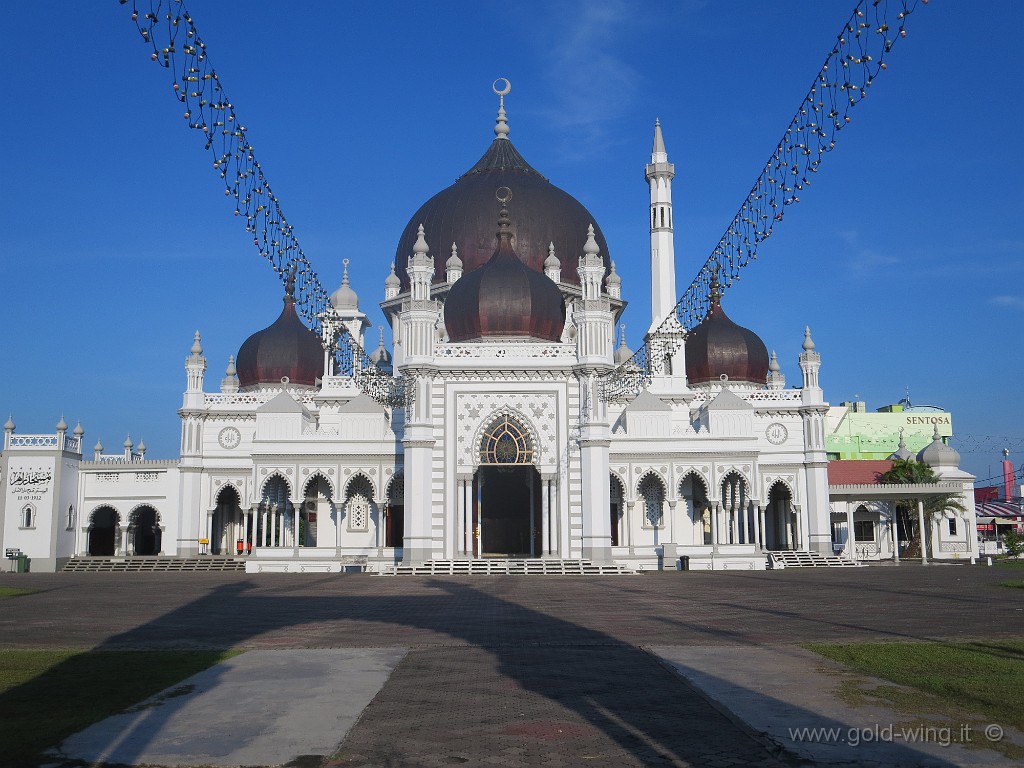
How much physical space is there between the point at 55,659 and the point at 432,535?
2636 cm

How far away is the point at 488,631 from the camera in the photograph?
16406 mm

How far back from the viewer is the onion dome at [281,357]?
178 ft

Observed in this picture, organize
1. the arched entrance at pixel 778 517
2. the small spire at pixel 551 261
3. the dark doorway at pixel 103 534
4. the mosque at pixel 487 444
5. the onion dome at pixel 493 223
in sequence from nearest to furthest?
the mosque at pixel 487 444 → the small spire at pixel 551 261 → the arched entrance at pixel 778 517 → the onion dome at pixel 493 223 → the dark doorway at pixel 103 534

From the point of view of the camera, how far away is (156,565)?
4431cm

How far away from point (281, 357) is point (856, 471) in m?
36.0

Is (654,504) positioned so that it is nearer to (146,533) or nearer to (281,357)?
(281,357)

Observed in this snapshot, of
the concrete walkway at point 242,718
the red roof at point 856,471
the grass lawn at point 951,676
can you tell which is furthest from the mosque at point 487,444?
the concrete walkway at point 242,718

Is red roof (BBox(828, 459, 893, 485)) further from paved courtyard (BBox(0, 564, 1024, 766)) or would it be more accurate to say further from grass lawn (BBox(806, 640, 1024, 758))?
grass lawn (BBox(806, 640, 1024, 758))

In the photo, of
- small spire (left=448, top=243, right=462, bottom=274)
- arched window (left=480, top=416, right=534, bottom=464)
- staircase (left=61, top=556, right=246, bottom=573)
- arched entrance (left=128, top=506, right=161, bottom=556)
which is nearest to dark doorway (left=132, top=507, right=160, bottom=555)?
arched entrance (left=128, top=506, right=161, bottom=556)

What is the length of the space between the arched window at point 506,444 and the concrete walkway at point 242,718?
27717 mm

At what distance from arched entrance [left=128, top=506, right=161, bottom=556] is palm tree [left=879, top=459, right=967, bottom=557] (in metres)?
40.2

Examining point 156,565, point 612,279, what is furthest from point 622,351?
point 156,565

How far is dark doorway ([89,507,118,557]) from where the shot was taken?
5391 centimetres

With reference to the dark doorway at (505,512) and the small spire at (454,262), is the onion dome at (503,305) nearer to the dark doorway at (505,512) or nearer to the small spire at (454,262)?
the small spire at (454,262)
